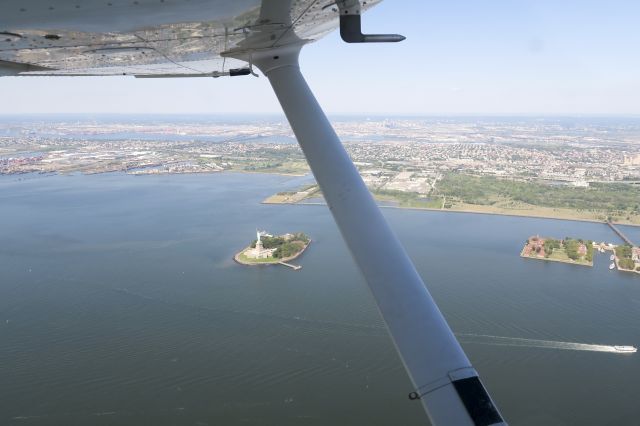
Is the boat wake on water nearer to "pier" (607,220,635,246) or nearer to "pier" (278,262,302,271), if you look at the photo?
"pier" (278,262,302,271)

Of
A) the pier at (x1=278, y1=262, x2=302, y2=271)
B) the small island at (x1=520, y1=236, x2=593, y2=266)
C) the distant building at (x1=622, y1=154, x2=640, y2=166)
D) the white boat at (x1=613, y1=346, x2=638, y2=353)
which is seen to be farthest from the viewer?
the distant building at (x1=622, y1=154, x2=640, y2=166)

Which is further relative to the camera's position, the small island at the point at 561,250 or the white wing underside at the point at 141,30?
the small island at the point at 561,250

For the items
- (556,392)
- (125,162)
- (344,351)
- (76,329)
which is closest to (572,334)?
(556,392)

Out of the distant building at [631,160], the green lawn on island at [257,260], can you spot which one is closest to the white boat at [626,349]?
the green lawn on island at [257,260]

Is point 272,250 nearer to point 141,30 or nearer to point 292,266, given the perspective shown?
point 292,266

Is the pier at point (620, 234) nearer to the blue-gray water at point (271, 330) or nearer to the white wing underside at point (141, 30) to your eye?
the blue-gray water at point (271, 330)

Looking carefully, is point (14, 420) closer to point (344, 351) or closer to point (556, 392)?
point (344, 351)

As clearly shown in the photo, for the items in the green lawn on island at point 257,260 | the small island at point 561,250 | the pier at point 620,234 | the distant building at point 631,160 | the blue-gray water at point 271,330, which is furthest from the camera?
the distant building at point 631,160

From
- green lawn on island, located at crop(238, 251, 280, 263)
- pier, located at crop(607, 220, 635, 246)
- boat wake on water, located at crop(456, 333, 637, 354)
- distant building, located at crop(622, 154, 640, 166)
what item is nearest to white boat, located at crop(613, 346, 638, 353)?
boat wake on water, located at crop(456, 333, 637, 354)
